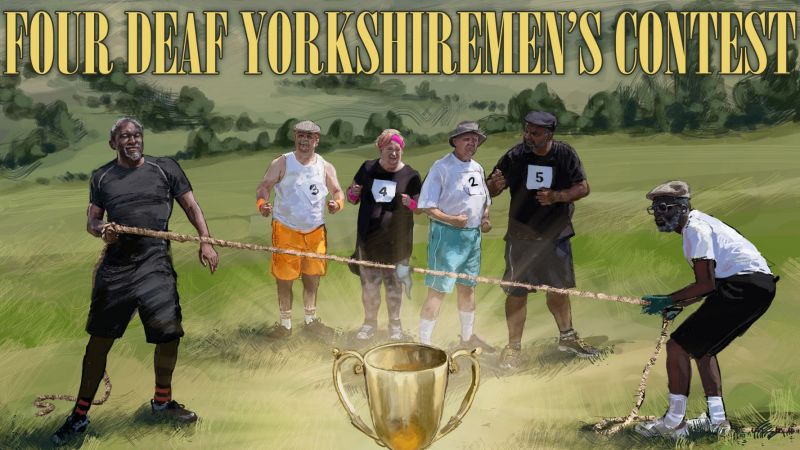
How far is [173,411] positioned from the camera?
7219mm

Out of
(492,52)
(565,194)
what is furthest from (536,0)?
(565,194)

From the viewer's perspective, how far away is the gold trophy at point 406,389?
506 centimetres

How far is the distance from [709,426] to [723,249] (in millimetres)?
1307

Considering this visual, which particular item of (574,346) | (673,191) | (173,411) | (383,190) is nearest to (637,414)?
(574,346)

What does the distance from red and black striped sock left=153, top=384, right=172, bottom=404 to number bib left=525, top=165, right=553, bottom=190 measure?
3.35 meters

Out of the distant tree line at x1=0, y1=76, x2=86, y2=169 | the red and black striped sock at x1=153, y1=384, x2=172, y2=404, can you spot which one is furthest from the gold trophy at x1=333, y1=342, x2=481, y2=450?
the distant tree line at x1=0, y1=76, x2=86, y2=169

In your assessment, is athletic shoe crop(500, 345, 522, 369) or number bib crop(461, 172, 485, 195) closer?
number bib crop(461, 172, 485, 195)

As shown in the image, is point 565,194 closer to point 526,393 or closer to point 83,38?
point 526,393

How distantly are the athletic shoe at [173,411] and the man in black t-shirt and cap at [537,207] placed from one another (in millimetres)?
2676

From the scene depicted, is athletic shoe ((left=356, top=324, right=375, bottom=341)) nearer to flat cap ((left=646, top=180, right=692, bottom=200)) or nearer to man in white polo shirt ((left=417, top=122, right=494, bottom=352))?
man in white polo shirt ((left=417, top=122, right=494, bottom=352))

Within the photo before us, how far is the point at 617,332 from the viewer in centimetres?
874

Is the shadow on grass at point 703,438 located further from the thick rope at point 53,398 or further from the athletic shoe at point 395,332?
the thick rope at point 53,398

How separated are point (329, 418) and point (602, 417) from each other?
6.82ft

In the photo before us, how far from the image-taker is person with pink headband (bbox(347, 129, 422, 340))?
823cm
